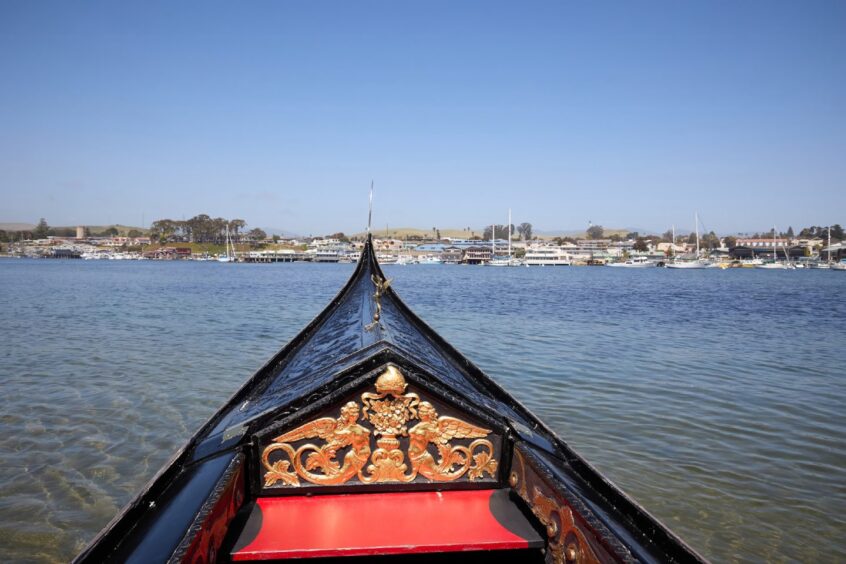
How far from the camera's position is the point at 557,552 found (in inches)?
61.7

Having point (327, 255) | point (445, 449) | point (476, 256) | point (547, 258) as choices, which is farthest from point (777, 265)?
point (445, 449)

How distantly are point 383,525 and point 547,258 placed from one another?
10131cm

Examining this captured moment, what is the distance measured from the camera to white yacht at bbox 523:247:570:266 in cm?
9994

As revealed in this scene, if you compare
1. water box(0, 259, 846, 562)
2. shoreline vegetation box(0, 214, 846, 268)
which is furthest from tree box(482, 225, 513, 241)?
water box(0, 259, 846, 562)

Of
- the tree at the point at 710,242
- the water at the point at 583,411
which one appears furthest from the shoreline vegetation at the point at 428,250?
the water at the point at 583,411

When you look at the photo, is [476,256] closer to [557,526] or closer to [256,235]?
[256,235]

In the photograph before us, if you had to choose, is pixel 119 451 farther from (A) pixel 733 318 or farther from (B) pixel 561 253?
(B) pixel 561 253

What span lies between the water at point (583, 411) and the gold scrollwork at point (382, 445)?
2459 mm

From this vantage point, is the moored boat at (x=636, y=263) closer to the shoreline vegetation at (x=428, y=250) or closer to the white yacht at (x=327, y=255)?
the shoreline vegetation at (x=428, y=250)

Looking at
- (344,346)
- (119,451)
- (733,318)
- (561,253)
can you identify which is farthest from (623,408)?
(561,253)

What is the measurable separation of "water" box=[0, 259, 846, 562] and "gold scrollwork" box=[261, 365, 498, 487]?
2459 millimetres

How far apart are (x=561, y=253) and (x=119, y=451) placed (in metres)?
102

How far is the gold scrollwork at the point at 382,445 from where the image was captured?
68.1 inches

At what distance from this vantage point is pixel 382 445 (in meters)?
1.78
